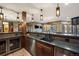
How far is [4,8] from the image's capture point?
6.67 ft

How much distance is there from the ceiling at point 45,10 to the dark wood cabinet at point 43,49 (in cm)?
47

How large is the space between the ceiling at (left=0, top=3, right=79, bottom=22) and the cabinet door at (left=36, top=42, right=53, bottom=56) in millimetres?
483

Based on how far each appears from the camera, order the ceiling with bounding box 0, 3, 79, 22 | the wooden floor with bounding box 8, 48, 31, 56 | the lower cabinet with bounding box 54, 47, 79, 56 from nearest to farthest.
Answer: the lower cabinet with bounding box 54, 47, 79, 56, the ceiling with bounding box 0, 3, 79, 22, the wooden floor with bounding box 8, 48, 31, 56

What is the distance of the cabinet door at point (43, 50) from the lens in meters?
1.99

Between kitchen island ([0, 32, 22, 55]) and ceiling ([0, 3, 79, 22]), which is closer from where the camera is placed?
ceiling ([0, 3, 79, 22])

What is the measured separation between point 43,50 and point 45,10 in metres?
0.73

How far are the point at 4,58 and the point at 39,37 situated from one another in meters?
0.76

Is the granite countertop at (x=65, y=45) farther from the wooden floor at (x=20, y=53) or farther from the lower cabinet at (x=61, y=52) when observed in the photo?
the wooden floor at (x=20, y=53)

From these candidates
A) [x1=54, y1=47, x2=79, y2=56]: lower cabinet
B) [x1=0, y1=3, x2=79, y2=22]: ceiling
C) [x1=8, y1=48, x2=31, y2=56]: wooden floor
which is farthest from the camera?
[x1=8, y1=48, x2=31, y2=56]: wooden floor

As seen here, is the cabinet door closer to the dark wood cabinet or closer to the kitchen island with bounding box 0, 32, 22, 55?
the dark wood cabinet

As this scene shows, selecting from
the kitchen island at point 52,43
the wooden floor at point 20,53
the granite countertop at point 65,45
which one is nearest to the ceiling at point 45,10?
the kitchen island at point 52,43

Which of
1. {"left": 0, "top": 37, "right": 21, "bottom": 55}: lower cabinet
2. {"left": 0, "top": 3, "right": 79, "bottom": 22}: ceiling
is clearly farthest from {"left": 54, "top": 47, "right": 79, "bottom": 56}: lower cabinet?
{"left": 0, "top": 37, "right": 21, "bottom": 55}: lower cabinet

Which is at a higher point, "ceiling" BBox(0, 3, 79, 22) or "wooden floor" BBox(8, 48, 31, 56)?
"ceiling" BBox(0, 3, 79, 22)

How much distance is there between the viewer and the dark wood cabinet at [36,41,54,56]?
1983mm
